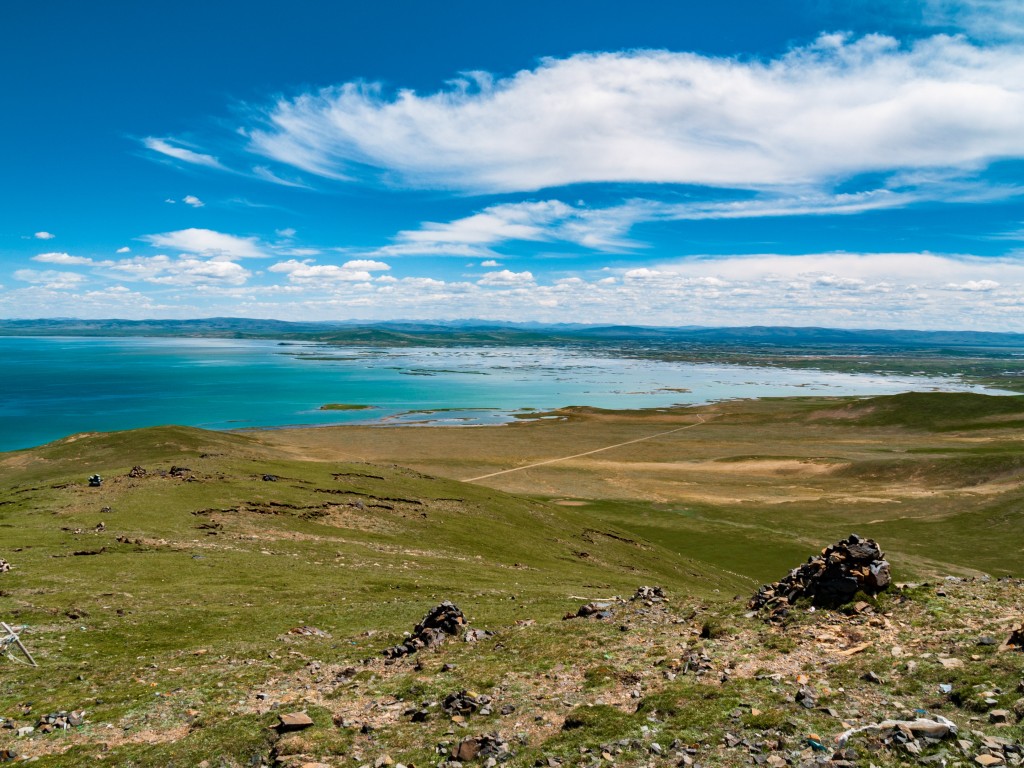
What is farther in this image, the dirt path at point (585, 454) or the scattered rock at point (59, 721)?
the dirt path at point (585, 454)

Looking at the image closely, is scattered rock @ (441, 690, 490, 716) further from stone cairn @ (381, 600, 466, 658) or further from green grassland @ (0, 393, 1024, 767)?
stone cairn @ (381, 600, 466, 658)

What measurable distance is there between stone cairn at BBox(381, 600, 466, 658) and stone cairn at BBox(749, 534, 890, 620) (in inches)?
498

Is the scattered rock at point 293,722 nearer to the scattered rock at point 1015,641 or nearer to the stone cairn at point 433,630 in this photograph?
the stone cairn at point 433,630

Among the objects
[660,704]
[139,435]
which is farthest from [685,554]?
[139,435]

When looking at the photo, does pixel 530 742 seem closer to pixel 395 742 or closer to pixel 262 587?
pixel 395 742

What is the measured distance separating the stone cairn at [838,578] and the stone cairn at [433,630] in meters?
12.7

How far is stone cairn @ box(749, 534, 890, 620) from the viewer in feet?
71.7

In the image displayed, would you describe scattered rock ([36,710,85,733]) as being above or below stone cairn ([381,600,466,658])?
above

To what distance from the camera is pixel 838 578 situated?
22172mm

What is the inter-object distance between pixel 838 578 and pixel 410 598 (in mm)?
21895

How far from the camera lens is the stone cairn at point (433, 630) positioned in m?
22.6

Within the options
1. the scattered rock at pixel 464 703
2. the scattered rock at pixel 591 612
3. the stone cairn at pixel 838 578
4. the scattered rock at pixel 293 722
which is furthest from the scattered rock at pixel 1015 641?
the scattered rock at pixel 293 722

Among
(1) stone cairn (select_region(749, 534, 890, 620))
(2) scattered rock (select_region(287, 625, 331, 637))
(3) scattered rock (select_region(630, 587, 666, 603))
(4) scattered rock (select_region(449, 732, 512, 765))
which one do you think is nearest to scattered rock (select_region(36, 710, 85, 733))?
(2) scattered rock (select_region(287, 625, 331, 637))

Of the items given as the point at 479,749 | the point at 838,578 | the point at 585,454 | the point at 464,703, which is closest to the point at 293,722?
the point at 464,703
